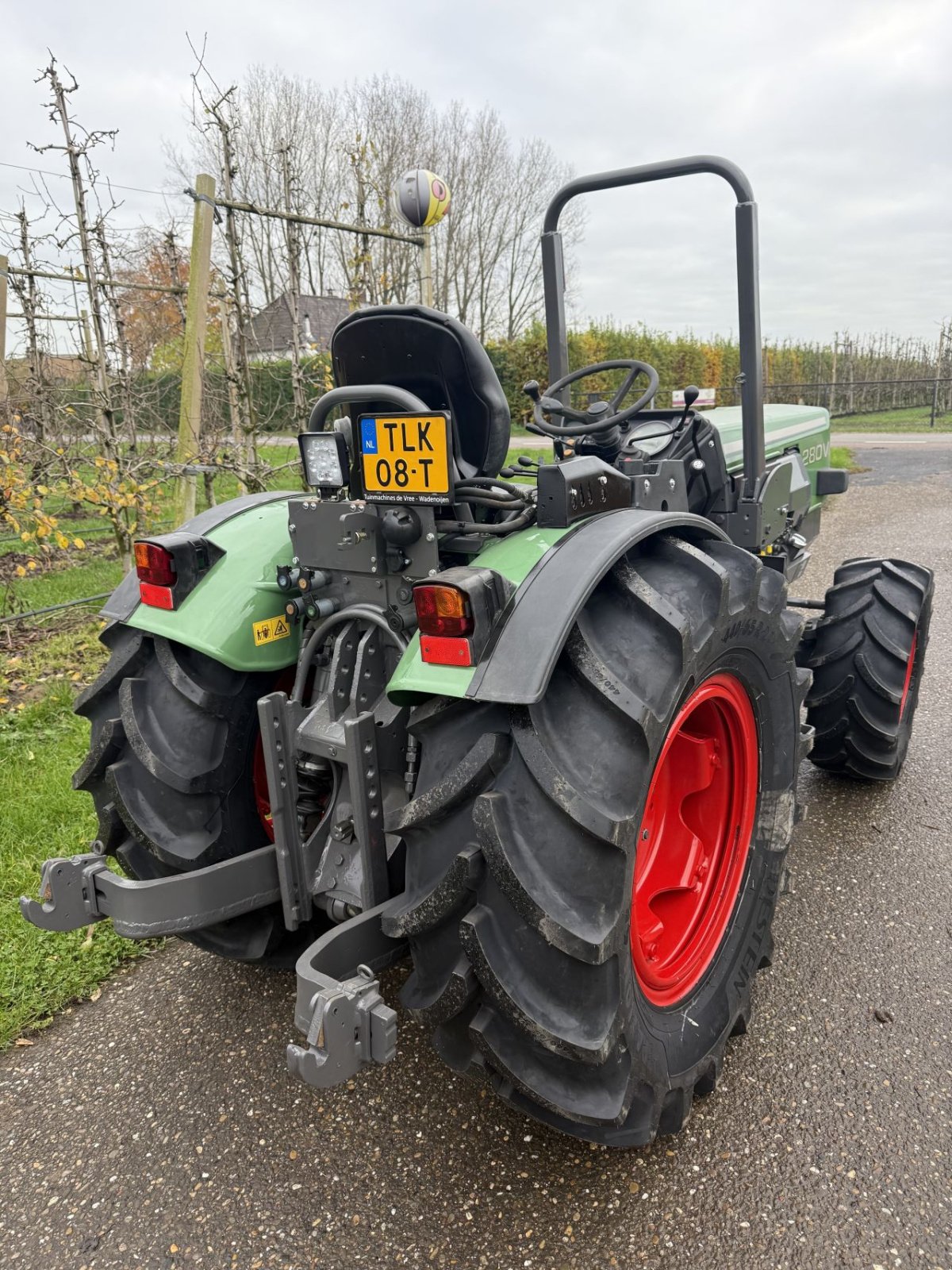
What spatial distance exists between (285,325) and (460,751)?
1132cm

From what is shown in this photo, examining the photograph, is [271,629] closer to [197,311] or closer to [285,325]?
[197,311]

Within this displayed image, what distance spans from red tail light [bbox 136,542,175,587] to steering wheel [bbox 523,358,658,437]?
1.24 meters

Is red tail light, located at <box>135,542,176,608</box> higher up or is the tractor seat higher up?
the tractor seat

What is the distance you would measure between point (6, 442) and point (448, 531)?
426cm

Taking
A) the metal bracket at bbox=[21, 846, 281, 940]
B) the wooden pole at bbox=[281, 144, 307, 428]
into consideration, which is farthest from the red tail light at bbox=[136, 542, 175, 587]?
the wooden pole at bbox=[281, 144, 307, 428]

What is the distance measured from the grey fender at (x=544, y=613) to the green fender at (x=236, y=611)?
77 centimetres

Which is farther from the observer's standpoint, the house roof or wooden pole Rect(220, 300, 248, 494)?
the house roof

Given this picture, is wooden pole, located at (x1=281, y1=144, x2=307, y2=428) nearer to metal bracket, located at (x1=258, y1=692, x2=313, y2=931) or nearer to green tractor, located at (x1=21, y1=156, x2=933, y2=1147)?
green tractor, located at (x1=21, y1=156, x2=933, y2=1147)

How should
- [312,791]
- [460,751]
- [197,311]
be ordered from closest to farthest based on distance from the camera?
[460,751], [312,791], [197,311]

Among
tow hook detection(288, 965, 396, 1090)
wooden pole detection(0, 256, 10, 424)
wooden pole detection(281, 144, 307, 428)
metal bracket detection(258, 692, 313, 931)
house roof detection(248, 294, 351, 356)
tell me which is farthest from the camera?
house roof detection(248, 294, 351, 356)

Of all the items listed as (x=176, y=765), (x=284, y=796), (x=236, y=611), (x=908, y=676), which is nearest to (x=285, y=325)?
(x=908, y=676)

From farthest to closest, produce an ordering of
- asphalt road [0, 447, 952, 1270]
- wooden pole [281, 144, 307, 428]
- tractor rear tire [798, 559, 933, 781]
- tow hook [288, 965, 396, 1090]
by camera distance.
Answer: wooden pole [281, 144, 307, 428] → tractor rear tire [798, 559, 933, 781] → asphalt road [0, 447, 952, 1270] → tow hook [288, 965, 396, 1090]

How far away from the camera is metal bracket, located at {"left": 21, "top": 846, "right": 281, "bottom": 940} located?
1.86 meters

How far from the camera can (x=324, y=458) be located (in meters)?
2.02
